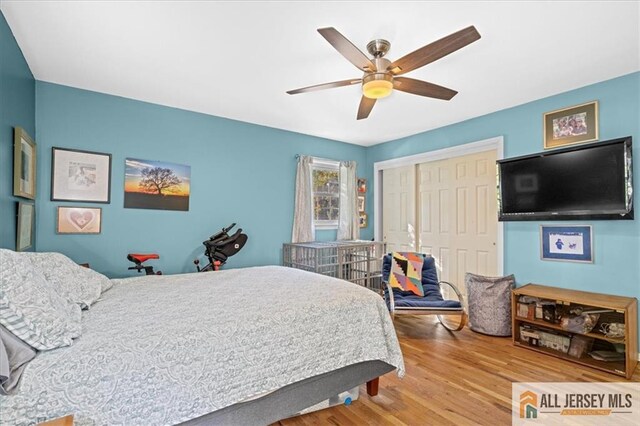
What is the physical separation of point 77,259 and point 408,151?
4.38 metres

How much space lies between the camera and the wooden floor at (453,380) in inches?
79.3

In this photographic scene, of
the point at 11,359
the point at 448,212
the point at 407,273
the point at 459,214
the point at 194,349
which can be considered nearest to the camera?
the point at 11,359

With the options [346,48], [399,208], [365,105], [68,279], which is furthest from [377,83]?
[399,208]

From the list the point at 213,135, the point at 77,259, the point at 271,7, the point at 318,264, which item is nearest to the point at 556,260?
the point at 318,264

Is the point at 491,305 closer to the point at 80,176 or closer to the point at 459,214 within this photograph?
the point at 459,214

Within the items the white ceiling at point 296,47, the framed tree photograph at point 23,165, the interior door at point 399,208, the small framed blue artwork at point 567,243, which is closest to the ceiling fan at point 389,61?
the white ceiling at point 296,47

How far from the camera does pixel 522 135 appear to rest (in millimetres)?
3516

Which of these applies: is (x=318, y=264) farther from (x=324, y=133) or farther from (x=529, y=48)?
(x=529, y=48)

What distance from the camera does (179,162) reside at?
3621 mm

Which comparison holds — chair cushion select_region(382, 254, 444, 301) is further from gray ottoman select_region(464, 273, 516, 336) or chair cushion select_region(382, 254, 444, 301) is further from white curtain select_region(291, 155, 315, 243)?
white curtain select_region(291, 155, 315, 243)

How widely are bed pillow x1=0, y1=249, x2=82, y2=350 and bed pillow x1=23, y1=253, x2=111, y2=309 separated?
Result: 31 centimetres

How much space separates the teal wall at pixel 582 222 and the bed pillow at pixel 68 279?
4.01 meters

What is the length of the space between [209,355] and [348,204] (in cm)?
384

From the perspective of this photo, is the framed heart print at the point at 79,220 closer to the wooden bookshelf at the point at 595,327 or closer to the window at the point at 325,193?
the window at the point at 325,193
